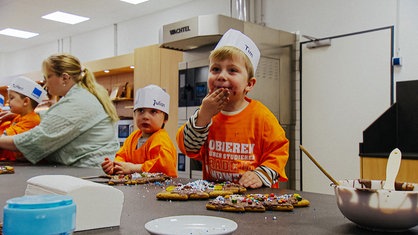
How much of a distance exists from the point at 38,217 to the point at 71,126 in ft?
6.03

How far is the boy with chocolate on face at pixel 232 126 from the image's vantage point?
1.51 m

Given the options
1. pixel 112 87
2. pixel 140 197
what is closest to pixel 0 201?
pixel 140 197

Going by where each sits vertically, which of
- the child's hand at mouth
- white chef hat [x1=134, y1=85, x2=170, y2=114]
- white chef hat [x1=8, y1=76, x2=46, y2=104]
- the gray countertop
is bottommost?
the gray countertop

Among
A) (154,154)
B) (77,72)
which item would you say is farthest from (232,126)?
(77,72)

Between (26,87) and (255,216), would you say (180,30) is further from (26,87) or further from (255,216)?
(255,216)

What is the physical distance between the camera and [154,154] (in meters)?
1.91

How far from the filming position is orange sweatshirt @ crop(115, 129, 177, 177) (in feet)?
5.93

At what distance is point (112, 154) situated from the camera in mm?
2289

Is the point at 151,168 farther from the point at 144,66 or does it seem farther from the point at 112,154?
the point at 144,66

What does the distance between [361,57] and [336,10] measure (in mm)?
525

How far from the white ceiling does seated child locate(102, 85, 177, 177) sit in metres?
3.37

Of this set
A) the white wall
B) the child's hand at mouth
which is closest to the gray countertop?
the child's hand at mouth

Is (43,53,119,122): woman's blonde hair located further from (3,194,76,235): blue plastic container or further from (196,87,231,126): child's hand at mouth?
(3,194,76,235): blue plastic container

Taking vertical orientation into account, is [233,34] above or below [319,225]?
above
